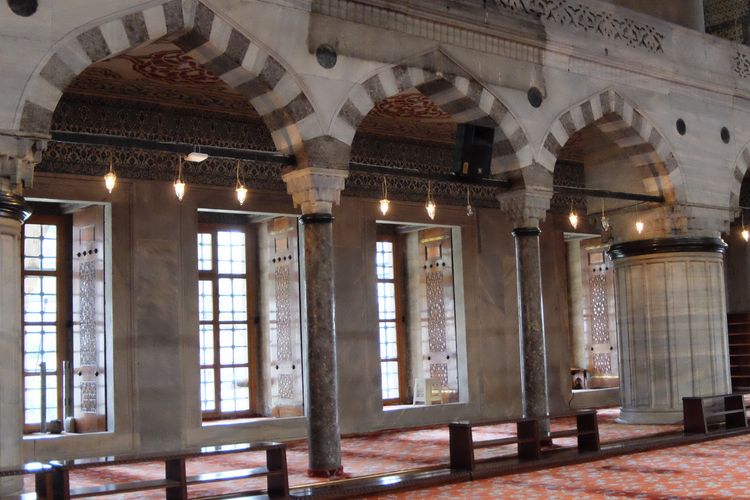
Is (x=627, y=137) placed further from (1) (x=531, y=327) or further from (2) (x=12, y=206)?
(2) (x=12, y=206)

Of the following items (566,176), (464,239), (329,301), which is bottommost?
(329,301)

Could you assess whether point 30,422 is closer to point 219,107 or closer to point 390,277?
point 219,107

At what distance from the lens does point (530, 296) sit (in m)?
9.49

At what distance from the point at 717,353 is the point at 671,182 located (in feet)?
6.57

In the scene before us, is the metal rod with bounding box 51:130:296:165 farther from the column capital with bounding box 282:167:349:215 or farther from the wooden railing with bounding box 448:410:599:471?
the wooden railing with bounding box 448:410:599:471

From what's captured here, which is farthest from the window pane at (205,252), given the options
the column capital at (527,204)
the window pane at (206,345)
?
the column capital at (527,204)

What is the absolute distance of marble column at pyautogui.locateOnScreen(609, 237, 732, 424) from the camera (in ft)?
36.3

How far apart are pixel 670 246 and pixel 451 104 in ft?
11.2

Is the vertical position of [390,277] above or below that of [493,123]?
below

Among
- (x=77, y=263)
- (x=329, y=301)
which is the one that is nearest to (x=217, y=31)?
(x=329, y=301)

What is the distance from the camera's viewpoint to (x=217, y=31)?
7.50m

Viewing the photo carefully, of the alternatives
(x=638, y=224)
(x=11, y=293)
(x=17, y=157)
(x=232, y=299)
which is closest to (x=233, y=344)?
(x=232, y=299)

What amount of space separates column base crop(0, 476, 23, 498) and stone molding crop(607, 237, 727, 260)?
7221 millimetres

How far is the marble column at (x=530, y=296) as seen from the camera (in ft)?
30.7
